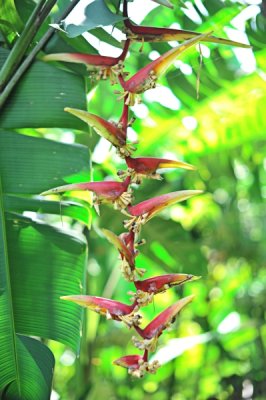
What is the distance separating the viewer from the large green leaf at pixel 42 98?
0.85 m

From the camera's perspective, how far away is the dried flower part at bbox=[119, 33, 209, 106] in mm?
634

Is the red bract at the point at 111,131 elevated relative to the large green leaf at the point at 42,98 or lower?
lower

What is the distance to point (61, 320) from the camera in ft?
2.80

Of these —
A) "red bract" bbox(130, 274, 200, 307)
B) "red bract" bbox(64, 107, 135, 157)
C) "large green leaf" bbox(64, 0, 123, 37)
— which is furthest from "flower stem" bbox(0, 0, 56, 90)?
"red bract" bbox(130, 274, 200, 307)

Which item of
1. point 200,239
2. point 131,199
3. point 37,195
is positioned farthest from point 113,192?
point 200,239

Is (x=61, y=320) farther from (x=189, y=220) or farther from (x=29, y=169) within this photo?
(x=189, y=220)

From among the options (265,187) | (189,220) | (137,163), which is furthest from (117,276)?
(137,163)

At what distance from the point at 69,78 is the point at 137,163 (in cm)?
26

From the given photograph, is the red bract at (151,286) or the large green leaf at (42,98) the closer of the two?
the red bract at (151,286)

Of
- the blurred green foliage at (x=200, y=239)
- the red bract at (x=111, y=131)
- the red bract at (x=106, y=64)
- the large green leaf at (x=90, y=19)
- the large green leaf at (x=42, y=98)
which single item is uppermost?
the large green leaf at (x=90, y=19)

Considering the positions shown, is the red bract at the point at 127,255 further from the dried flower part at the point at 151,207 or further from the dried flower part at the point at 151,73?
the dried flower part at the point at 151,73

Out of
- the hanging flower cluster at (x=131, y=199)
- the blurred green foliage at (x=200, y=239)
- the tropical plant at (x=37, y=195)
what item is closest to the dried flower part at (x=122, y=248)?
the hanging flower cluster at (x=131, y=199)

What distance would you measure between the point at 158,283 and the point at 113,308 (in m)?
0.04

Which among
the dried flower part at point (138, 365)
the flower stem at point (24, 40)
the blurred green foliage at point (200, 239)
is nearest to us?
the dried flower part at point (138, 365)
